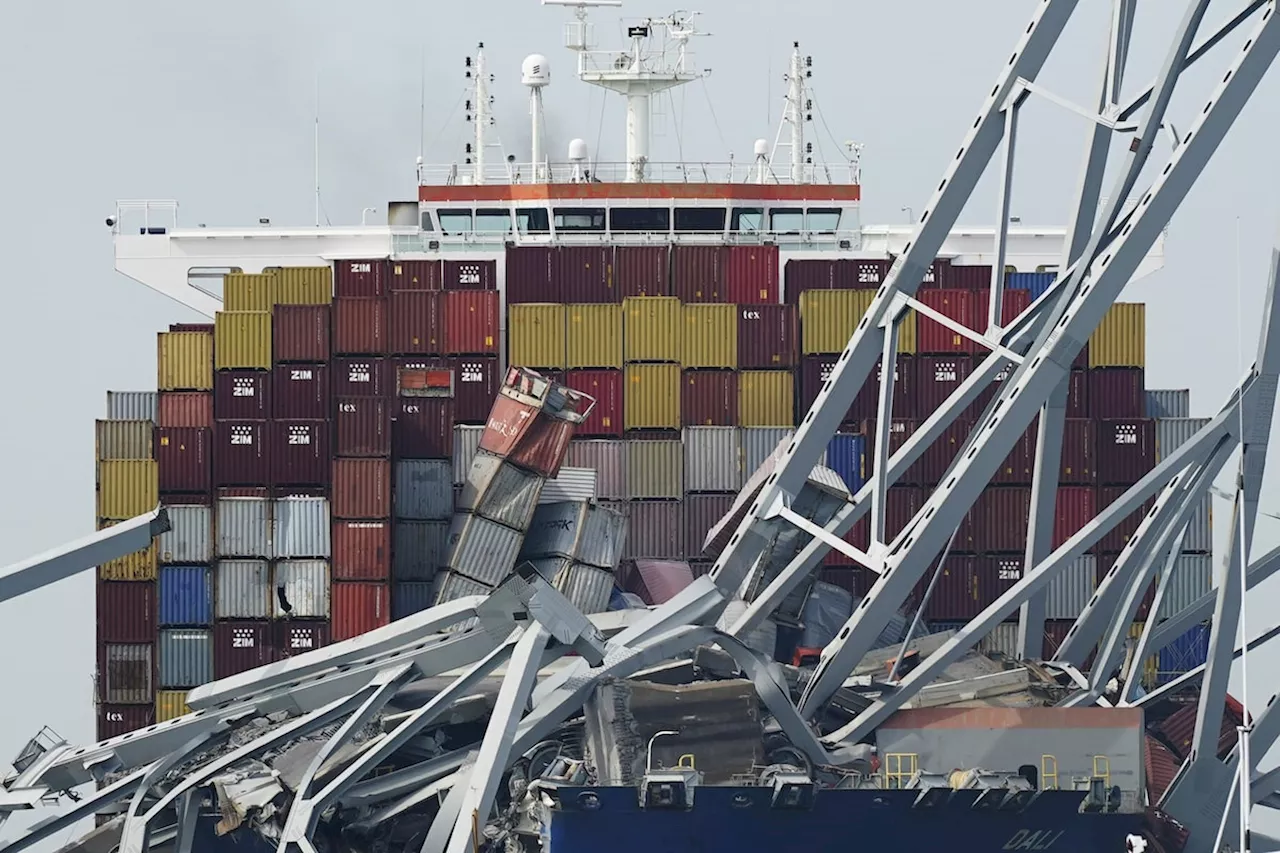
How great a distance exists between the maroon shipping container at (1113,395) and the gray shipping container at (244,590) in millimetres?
16366

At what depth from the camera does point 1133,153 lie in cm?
3170

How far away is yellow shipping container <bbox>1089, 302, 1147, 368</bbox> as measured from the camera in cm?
4609

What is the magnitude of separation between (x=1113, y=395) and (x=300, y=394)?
15994mm

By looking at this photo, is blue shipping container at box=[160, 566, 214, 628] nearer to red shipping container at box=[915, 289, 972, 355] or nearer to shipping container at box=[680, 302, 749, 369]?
shipping container at box=[680, 302, 749, 369]

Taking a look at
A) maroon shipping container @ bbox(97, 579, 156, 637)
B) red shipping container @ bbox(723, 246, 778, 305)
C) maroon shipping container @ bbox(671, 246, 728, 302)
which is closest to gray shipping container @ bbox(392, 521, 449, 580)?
maroon shipping container @ bbox(97, 579, 156, 637)

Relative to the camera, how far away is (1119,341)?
46.3m

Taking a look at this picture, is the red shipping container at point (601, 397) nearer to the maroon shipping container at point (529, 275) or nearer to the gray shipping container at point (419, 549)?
the maroon shipping container at point (529, 275)

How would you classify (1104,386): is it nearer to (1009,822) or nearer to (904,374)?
(904,374)

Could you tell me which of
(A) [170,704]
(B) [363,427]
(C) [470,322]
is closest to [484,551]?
(B) [363,427]

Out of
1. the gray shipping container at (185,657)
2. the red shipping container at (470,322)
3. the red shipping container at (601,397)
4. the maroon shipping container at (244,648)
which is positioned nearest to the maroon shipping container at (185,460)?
the gray shipping container at (185,657)

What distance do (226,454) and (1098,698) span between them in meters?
18.2

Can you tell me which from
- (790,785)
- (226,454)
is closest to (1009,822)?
(790,785)

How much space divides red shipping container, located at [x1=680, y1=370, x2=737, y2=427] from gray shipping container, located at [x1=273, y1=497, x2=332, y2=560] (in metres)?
7.42

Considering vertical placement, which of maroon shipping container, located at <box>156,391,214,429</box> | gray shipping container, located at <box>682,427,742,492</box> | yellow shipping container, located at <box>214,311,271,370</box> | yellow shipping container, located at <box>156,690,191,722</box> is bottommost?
yellow shipping container, located at <box>156,690,191,722</box>
